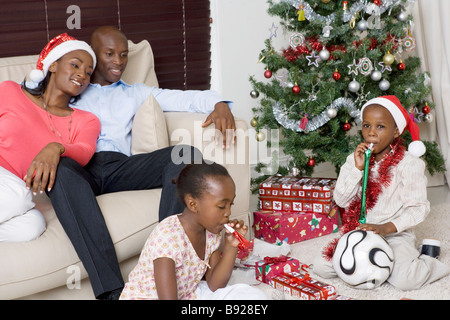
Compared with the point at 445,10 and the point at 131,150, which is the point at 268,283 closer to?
the point at 131,150

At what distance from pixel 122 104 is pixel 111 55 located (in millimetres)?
252

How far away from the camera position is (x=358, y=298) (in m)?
2.03

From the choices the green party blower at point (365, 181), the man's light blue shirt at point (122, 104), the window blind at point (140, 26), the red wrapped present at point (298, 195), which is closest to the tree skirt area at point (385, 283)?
the red wrapped present at point (298, 195)

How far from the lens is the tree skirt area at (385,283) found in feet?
6.66

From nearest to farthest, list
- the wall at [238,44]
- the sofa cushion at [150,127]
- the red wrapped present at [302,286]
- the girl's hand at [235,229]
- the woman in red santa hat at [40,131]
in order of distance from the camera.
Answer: the girl's hand at [235,229]
the woman in red santa hat at [40,131]
the red wrapped present at [302,286]
the sofa cushion at [150,127]
the wall at [238,44]

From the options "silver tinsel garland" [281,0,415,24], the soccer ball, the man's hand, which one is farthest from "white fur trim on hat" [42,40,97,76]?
the soccer ball

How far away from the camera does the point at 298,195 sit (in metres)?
2.70

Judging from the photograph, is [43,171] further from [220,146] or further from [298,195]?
[298,195]

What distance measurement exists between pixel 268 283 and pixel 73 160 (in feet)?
2.91

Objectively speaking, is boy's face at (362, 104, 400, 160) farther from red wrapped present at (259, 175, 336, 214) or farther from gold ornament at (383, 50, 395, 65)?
gold ornament at (383, 50, 395, 65)

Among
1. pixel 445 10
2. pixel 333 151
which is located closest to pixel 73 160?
pixel 333 151

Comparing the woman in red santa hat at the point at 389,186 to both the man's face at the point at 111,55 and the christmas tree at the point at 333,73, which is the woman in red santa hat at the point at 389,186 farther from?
the man's face at the point at 111,55

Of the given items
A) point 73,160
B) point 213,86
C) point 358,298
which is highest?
point 213,86

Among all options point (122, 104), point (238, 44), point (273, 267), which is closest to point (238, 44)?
point (238, 44)
